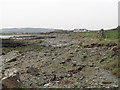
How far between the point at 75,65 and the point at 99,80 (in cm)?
644

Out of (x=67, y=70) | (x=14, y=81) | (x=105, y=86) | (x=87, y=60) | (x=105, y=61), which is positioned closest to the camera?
(x=14, y=81)

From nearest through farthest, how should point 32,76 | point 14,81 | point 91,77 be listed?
point 14,81, point 91,77, point 32,76

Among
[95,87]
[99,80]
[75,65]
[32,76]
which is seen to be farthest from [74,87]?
[75,65]

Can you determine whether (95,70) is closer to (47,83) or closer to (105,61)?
(105,61)

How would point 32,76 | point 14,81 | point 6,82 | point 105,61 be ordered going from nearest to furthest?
point 6,82 < point 14,81 < point 32,76 < point 105,61

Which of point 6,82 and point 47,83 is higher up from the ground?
point 6,82

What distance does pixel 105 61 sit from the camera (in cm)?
2359

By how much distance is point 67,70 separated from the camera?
22094 mm

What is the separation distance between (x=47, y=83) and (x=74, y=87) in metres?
2.76

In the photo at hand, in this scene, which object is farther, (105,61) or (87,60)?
(87,60)

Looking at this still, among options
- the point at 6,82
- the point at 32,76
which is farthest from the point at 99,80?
the point at 6,82

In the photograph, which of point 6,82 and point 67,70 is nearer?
point 6,82

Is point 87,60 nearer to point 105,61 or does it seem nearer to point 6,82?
point 105,61

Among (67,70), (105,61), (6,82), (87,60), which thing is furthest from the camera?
(87,60)
